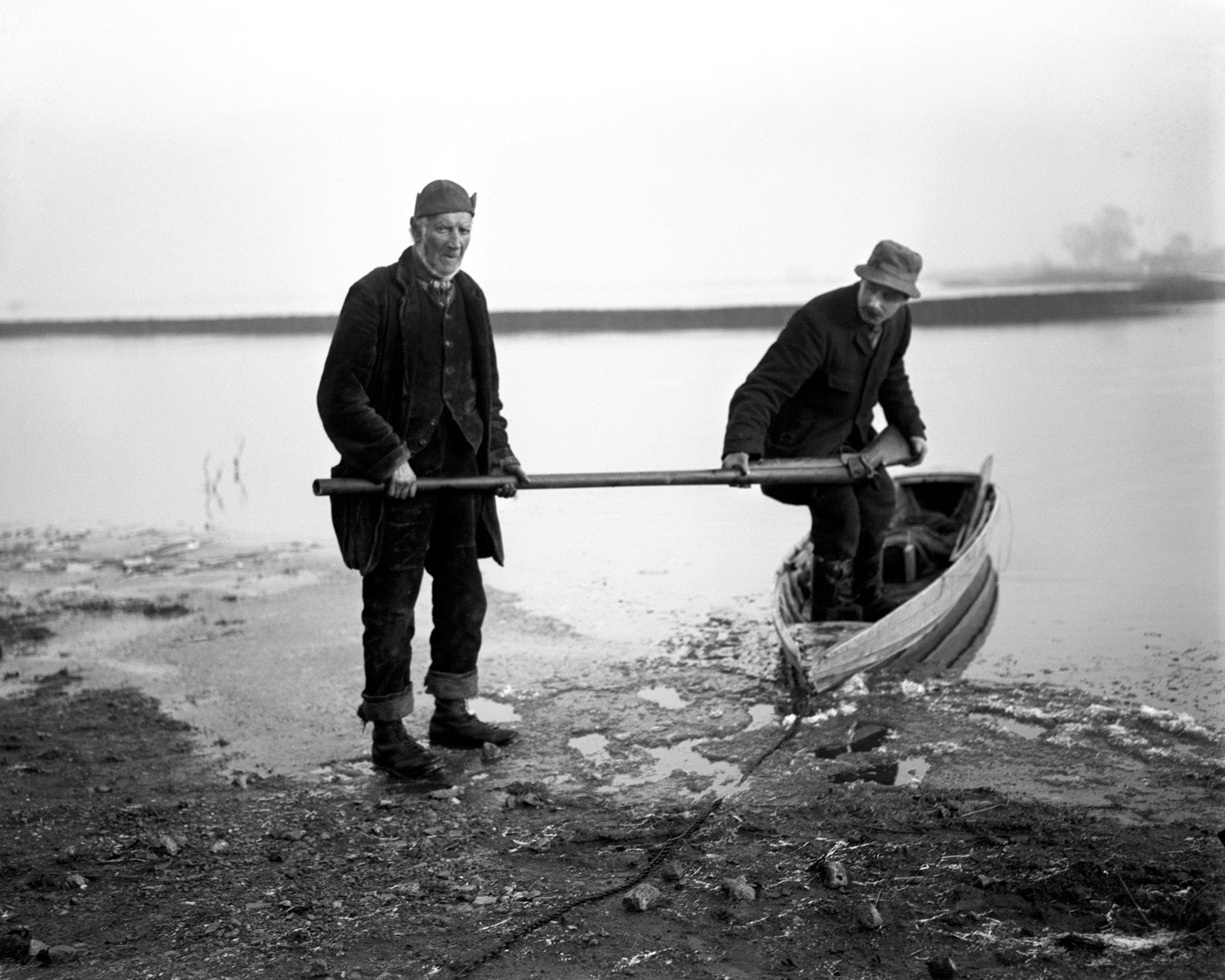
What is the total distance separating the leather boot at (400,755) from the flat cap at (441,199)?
1908 mm

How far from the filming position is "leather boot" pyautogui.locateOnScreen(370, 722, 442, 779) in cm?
488

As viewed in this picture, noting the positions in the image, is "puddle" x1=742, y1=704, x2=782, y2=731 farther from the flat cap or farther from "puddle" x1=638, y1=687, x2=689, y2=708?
the flat cap

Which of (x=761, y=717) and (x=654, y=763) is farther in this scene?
(x=761, y=717)

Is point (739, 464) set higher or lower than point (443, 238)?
lower

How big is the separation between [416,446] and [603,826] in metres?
1.53

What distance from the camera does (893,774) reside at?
4863mm

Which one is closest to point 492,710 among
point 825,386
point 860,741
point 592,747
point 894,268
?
point 592,747

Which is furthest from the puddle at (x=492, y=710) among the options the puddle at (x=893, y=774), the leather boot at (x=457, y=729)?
the puddle at (x=893, y=774)

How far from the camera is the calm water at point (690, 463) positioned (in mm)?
7633

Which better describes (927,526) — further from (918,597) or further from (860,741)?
(860,741)

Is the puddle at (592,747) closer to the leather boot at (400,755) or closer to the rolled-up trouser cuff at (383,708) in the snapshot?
the leather boot at (400,755)

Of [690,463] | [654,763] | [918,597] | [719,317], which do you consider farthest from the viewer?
[719,317]

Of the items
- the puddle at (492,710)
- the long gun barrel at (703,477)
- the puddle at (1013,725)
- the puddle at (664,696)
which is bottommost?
the puddle at (492,710)

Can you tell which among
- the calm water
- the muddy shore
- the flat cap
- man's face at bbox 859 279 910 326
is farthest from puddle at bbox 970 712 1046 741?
the flat cap
